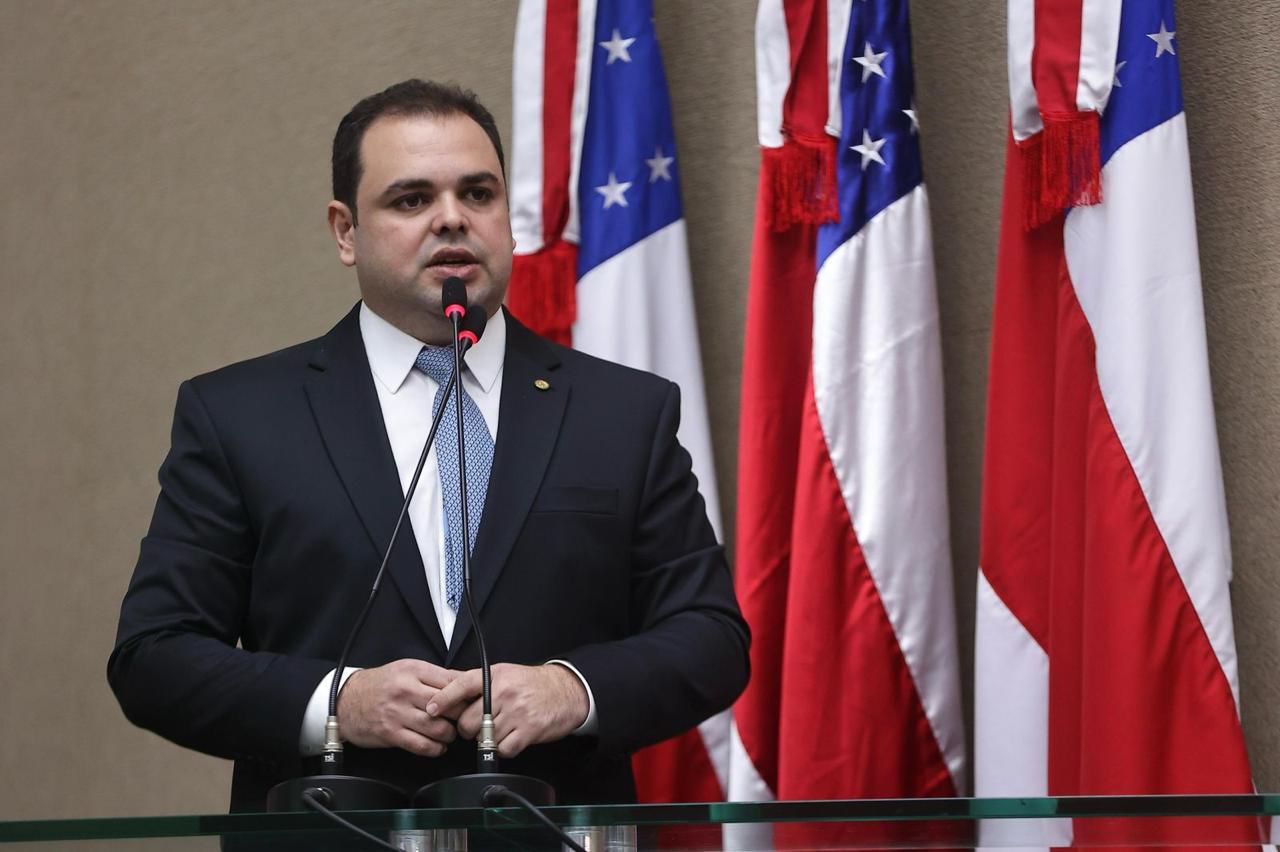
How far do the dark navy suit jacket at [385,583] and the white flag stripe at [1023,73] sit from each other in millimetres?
1033

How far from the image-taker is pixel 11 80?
14.3 feet

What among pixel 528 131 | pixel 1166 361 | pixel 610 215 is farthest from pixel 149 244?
pixel 1166 361

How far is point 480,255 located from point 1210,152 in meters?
1.56

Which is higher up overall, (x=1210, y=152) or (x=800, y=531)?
(x=1210, y=152)

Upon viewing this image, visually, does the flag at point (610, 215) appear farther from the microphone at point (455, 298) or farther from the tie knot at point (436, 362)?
the microphone at point (455, 298)

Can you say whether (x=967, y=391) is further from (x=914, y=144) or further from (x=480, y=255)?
(x=480, y=255)

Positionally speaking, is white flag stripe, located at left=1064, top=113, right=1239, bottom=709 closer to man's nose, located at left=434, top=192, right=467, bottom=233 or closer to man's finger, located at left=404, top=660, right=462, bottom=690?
man's nose, located at left=434, top=192, right=467, bottom=233

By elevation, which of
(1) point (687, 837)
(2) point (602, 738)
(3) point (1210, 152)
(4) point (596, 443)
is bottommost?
(1) point (687, 837)

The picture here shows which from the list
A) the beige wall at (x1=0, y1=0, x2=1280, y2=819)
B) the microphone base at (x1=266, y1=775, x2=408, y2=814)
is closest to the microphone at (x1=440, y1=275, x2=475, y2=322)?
the microphone base at (x1=266, y1=775, x2=408, y2=814)

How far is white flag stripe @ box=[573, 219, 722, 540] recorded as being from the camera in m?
3.34

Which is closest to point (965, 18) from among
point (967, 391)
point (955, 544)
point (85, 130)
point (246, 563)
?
point (967, 391)

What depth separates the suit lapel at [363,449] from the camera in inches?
86.6

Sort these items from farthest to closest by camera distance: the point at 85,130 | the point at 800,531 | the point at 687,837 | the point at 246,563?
the point at 85,130, the point at 800,531, the point at 246,563, the point at 687,837

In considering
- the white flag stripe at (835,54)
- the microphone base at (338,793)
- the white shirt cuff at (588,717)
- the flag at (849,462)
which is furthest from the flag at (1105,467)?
the microphone base at (338,793)
